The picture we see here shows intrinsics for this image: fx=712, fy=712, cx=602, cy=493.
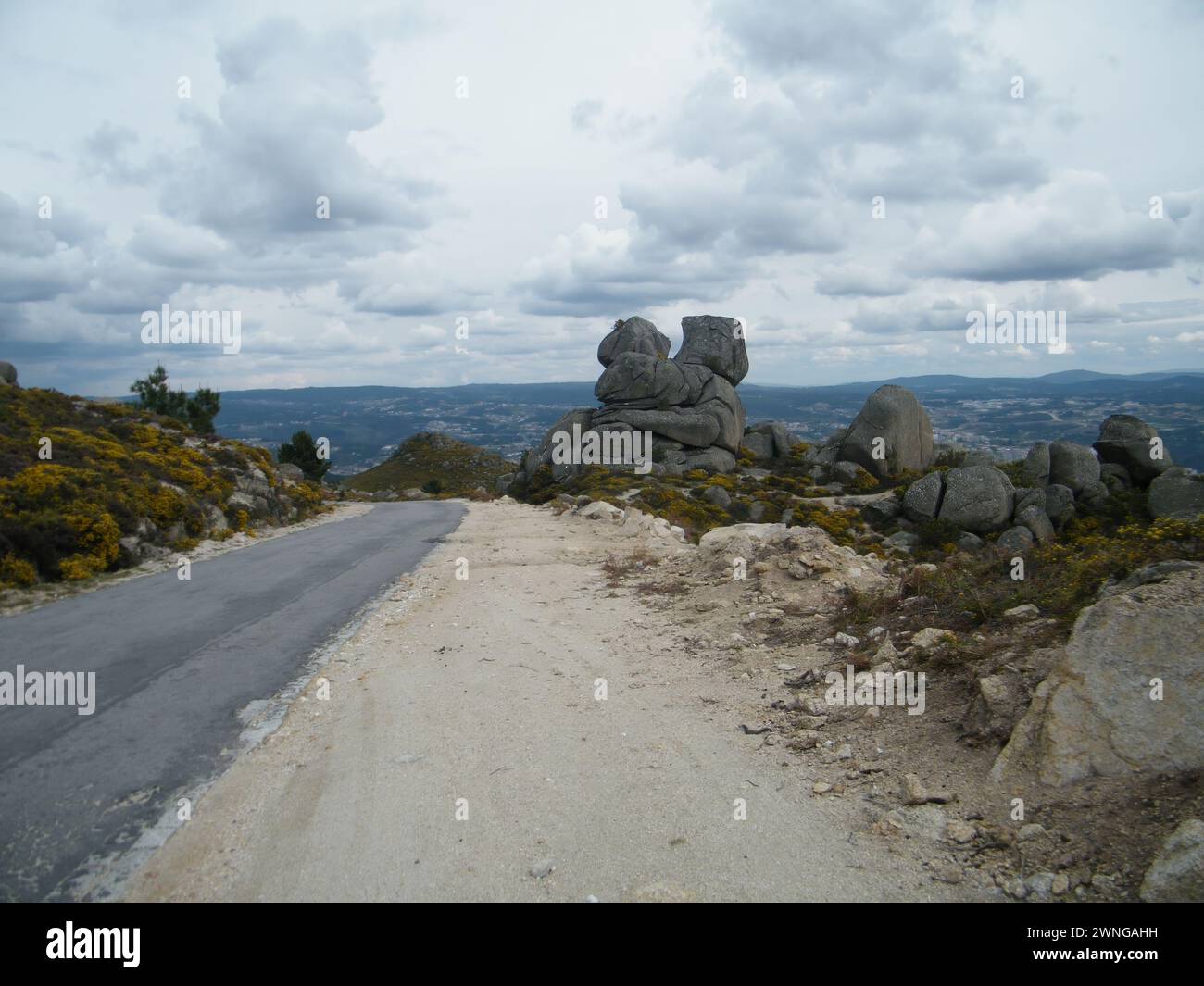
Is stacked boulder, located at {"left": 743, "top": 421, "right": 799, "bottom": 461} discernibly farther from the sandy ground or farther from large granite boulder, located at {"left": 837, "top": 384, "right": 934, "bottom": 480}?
the sandy ground

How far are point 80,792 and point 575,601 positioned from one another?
8162 mm

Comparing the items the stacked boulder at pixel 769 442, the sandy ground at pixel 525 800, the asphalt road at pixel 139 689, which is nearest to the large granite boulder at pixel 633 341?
the stacked boulder at pixel 769 442

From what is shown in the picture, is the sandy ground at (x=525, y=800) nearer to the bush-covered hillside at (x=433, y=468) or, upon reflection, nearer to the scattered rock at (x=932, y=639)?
the scattered rock at (x=932, y=639)

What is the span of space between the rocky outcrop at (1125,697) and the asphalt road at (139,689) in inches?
265

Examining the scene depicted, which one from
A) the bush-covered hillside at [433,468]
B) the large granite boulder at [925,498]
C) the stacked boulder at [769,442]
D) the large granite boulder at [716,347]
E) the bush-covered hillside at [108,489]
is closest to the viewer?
the bush-covered hillside at [108,489]

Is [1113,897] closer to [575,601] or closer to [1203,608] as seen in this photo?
[1203,608]

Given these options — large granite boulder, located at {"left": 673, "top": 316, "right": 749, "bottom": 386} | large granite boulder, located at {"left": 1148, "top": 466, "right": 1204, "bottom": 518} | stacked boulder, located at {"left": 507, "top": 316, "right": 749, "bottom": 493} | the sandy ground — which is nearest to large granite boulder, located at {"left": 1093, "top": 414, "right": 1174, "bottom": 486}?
large granite boulder, located at {"left": 1148, "top": 466, "right": 1204, "bottom": 518}

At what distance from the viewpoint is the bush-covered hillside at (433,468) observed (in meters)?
93.7

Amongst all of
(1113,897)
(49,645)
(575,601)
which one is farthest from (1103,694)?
(49,645)

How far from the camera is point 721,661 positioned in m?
9.00

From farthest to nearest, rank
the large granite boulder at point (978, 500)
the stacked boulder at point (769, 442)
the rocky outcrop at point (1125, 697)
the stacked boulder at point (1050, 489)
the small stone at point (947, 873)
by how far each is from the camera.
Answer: the stacked boulder at point (769, 442) < the large granite boulder at point (978, 500) < the stacked boulder at point (1050, 489) < the rocky outcrop at point (1125, 697) < the small stone at point (947, 873)

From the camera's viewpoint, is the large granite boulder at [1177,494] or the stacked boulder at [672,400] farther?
the stacked boulder at [672,400]

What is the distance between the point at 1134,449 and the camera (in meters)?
41.3

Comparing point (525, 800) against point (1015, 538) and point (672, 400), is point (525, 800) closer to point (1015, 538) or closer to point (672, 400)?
point (1015, 538)
